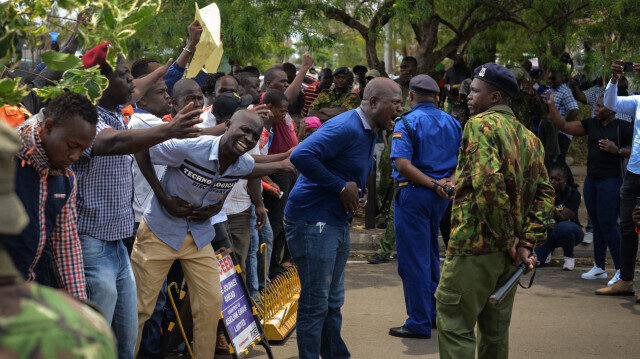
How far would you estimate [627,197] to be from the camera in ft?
24.5

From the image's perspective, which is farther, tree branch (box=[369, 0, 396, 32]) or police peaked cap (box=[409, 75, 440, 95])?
tree branch (box=[369, 0, 396, 32])

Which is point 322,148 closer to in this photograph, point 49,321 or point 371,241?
point 49,321

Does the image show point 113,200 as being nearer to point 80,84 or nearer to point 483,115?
A: point 80,84

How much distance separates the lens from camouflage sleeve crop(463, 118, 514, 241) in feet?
13.6

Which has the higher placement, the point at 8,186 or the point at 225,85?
the point at 225,85

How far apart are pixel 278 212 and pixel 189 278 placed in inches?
105

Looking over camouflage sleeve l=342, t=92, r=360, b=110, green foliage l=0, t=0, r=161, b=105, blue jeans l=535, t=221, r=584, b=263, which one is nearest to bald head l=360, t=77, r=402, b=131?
green foliage l=0, t=0, r=161, b=105

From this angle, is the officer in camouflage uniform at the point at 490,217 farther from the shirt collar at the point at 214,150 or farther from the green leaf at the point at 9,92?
the green leaf at the point at 9,92

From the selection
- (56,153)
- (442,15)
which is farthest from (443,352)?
(442,15)

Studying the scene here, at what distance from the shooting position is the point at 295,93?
8.80 meters

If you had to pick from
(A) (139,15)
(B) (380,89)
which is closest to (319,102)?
(B) (380,89)

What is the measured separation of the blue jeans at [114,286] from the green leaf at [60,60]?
1.24 meters

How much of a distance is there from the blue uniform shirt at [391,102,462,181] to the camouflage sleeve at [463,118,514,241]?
1.95 m

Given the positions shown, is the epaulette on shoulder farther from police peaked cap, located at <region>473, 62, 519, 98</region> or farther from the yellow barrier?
the yellow barrier
